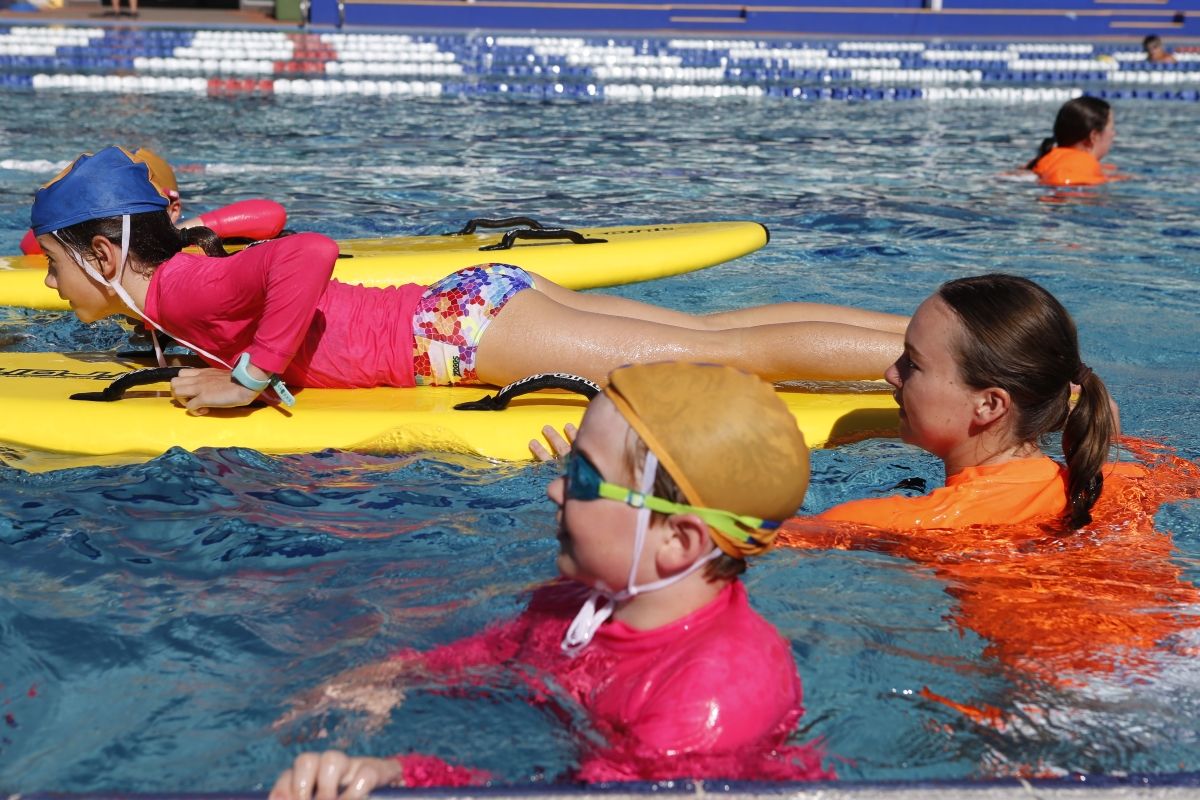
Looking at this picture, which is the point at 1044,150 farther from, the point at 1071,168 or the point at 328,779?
the point at 328,779

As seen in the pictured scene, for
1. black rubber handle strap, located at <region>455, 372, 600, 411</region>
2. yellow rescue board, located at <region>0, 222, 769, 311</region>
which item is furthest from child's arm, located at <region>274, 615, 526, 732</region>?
yellow rescue board, located at <region>0, 222, 769, 311</region>

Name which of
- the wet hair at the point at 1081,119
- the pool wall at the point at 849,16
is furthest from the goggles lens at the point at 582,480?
the pool wall at the point at 849,16

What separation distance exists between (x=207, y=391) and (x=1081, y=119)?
746 cm

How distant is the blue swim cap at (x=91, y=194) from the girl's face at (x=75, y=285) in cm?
6

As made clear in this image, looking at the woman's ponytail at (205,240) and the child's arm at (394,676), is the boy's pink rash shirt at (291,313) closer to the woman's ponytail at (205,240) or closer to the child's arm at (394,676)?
the woman's ponytail at (205,240)

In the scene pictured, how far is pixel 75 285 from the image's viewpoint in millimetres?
4070

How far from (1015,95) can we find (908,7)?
17.0 ft

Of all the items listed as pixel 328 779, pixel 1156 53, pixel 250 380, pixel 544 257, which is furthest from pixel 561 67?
pixel 328 779

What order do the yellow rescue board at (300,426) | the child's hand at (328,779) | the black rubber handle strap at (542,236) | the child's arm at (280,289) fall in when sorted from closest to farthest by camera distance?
the child's hand at (328,779) → the child's arm at (280,289) → the yellow rescue board at (300,426) → the black rubber handle strap at (542,236)

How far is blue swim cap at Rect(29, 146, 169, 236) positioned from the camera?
3961 millimetres

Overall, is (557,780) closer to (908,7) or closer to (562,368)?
(562,368)

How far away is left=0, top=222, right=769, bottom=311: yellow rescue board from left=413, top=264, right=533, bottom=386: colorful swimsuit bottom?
5.20ft

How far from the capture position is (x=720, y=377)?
2098 mm

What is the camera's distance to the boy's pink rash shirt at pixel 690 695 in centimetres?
208
